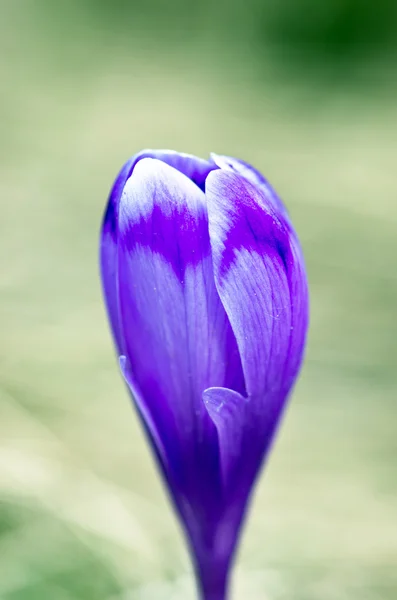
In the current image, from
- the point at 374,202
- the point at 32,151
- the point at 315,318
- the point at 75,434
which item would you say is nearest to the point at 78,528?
the point at 75,434

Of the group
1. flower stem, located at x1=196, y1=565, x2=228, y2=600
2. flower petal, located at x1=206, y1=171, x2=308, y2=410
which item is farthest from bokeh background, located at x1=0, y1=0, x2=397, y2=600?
flower petal, located at x1=206, y1=171, x2=308, y2=410

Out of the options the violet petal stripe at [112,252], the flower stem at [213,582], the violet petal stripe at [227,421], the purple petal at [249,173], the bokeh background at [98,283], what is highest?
the purple petal at [249,173]

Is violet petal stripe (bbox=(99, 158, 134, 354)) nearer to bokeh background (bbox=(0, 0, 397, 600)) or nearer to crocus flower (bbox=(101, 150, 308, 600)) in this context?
crocus flower (bbox=(101, 150, 308, 600))

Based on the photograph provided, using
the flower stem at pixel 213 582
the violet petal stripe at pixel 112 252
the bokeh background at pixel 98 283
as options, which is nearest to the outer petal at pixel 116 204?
the violet petal stripe at pixel 112 252

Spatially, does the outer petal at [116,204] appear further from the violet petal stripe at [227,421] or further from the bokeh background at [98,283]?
the bokeh background at [98,283]

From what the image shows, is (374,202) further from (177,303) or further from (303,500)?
(177,303)

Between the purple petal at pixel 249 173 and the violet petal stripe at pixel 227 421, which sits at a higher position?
the purple petal at pixel 249 173

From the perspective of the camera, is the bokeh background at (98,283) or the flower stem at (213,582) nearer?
the flower stem at (213,582)
